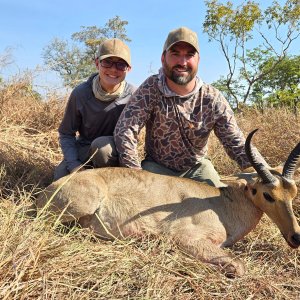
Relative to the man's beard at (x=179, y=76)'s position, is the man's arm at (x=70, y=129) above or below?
below

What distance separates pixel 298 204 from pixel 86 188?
121 inches

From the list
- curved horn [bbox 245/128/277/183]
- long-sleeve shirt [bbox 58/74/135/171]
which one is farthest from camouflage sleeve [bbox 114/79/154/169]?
curved horn [bbox 245/128/277/183]

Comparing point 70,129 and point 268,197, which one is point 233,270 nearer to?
point 268,197

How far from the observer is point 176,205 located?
459cm

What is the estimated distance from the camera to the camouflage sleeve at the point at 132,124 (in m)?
5.29

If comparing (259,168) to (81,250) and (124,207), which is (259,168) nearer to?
(124,207)

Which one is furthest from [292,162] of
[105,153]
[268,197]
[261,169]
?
[105,153]

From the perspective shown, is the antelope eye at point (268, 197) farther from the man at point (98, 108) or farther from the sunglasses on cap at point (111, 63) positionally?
the sunglasses on cap at point (111, 63)

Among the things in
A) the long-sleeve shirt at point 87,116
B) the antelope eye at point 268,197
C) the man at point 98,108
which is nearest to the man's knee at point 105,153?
the man at point 98,108

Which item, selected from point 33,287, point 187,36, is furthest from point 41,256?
point 187,36

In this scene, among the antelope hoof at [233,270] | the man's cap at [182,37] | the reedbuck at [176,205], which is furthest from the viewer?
the man's cap at [182,37]

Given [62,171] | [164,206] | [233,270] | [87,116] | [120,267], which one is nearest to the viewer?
[120,267]

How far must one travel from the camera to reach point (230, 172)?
7609mm

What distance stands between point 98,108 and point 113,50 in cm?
84
